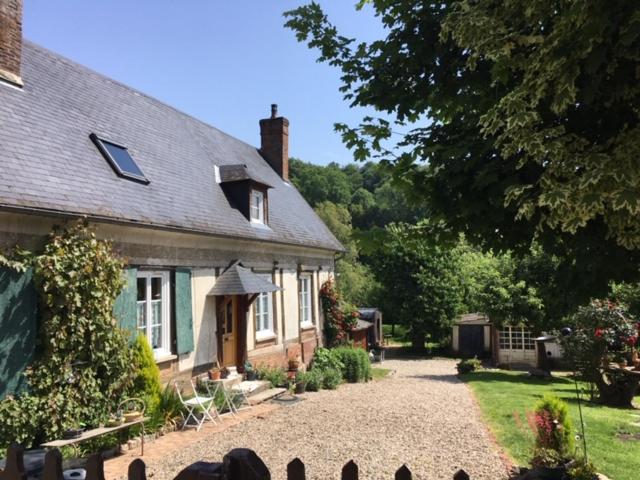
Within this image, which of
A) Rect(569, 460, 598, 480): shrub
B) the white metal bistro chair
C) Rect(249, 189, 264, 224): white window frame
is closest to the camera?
Rect(569, 460, 598, 480): shrub

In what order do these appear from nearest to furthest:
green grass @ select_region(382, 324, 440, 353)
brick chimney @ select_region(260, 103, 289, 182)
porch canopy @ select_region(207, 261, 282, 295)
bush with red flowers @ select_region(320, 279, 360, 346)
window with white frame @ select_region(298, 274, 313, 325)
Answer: porch canopy @ select_region(207, 261, 282, 295)
window with white frame @ select_region(298, 274, 313, 325)
bush with red flowers @ select_region(320, 279, 360, 346)
brick chimney @ select_region(260, 103, 289, 182)
green grass @ select_region(382, 324, 440, 353)

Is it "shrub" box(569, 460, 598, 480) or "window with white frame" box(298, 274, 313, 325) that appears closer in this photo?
"shrub" box(569, 460, 598, 480)

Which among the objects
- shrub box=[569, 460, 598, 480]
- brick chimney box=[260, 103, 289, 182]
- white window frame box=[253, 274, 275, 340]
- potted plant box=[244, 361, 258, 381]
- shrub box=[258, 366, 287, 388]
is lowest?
shrub box=[258, 366, 287, 388]

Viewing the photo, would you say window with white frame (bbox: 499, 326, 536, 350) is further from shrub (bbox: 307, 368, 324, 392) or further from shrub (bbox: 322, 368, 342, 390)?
shrub (bbox: 307, 368, 324, 392)

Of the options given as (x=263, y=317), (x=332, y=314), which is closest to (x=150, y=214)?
(x=263, y=317)

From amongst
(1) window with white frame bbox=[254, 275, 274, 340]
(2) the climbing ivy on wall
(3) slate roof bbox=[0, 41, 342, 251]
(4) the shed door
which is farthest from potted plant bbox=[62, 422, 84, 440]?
(4) the shed door

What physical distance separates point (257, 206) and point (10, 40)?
7.61 meters

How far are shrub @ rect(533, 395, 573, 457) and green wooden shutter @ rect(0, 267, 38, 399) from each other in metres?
7.46

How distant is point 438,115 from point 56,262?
6533 millimetres

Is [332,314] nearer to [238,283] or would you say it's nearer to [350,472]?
[238,283]

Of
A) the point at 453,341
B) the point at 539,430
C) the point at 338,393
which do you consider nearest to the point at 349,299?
the point at 453,341

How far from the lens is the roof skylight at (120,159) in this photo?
33.7 ft

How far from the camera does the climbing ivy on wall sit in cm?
707

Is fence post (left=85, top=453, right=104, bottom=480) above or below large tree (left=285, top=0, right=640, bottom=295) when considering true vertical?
below
